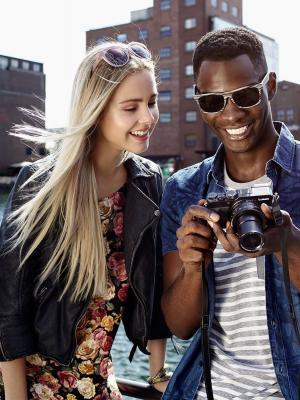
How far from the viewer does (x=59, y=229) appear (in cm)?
205

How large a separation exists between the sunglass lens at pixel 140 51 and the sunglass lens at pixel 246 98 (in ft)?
1.80

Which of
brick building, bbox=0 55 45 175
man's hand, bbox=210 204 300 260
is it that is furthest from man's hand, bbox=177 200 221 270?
brick building, bbox=0 55 45 175

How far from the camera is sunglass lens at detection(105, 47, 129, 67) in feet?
6.81

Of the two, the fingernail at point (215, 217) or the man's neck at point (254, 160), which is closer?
the fingernail at point (215, 217)

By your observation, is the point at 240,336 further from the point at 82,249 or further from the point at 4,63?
the point at 4,63

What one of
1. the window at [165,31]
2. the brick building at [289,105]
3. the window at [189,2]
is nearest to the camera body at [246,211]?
the brick building at [289,105]

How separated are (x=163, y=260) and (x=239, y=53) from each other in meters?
0.80

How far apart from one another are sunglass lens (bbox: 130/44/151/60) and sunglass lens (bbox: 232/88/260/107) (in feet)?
1.80

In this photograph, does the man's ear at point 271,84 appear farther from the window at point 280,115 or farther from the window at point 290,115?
the window at point 280,115

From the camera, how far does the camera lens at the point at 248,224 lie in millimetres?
1454

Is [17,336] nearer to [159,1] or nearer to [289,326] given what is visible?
[289,326]

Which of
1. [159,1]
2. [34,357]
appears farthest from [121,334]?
[159,1]

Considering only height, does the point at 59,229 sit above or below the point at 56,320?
above

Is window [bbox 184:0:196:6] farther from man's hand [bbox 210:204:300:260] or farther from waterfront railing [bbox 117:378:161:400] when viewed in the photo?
man's hand [bbox 210:204:300:260]
